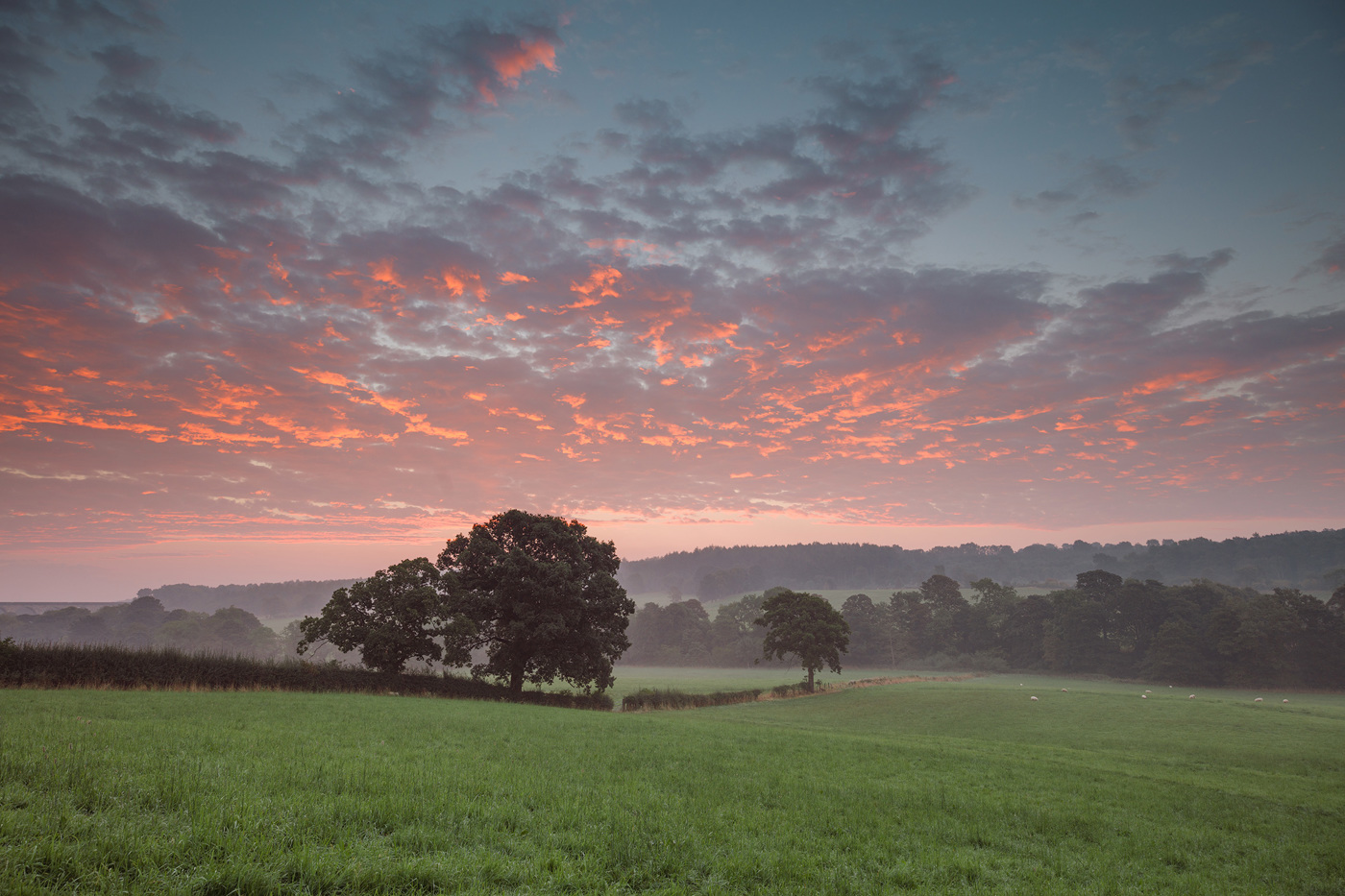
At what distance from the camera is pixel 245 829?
7148 millimetres

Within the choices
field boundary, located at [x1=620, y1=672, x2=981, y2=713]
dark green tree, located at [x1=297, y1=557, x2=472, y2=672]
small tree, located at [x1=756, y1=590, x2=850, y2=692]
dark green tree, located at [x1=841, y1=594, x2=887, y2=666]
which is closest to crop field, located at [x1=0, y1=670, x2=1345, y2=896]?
dark green tree, located at [x1=297, y1=557, x2=472, y2=672]

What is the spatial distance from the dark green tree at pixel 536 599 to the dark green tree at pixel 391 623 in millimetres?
1887

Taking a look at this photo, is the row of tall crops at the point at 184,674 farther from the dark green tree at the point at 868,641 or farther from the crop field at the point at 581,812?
the dark green tree at the point at 868,641

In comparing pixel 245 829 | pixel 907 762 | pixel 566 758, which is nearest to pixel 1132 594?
pixel 907 762

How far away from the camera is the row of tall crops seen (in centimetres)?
2980

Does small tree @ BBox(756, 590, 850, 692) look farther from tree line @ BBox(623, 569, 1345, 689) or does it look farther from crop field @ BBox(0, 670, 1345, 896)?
tree line @ BBox(623, 569, 1345, 689)

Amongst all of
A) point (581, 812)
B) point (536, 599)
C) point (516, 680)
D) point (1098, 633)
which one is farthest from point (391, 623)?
point (1098, 633)

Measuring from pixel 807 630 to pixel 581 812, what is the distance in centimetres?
6708

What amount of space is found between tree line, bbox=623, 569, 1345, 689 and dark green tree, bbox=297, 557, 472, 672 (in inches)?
4336

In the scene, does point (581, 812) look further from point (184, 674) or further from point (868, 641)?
point (868, 641)

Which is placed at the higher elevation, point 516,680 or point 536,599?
Result: point 536,599

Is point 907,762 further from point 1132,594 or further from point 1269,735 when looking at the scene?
point 1132,594

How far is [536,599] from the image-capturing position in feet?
158

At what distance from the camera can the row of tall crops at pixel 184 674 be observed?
97.8ft
